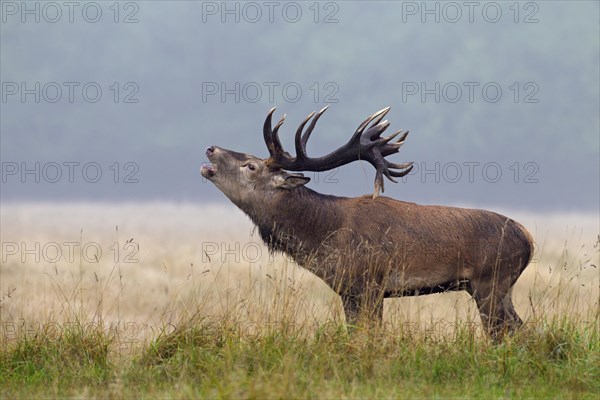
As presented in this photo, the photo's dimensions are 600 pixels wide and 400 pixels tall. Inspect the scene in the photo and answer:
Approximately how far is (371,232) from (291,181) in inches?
51.4

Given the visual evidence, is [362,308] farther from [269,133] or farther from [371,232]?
[269,133]

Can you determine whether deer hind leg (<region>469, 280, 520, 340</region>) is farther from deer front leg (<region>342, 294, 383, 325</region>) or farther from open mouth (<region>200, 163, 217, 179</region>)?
open mouth (<region>200, 163, 217, 179</region>)

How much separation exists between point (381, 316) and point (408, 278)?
3.29 ft

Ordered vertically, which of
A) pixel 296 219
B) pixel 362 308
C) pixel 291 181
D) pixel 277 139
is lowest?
pixel 362 308

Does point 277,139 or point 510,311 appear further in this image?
point 277,139

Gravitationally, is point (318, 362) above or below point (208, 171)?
below

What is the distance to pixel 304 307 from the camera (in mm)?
9266

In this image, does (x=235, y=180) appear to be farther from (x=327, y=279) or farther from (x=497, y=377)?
(x=497, y=377)

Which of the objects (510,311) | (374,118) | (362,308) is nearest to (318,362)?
(362,308)

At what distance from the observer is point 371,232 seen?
36.2 ft

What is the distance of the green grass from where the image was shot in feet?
26.5

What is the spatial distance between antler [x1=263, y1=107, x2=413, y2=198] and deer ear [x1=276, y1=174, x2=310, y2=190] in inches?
11.8

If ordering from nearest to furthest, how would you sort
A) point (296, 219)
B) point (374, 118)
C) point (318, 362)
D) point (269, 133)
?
point (318, 362) < point (296, 219) < point (269, 133) < point (374, 118)

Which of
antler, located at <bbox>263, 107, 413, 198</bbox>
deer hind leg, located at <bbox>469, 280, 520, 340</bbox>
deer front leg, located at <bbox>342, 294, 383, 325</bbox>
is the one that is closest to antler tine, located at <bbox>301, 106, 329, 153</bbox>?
antler, located at <bbox>263, 107, 413, 198</bbox>
